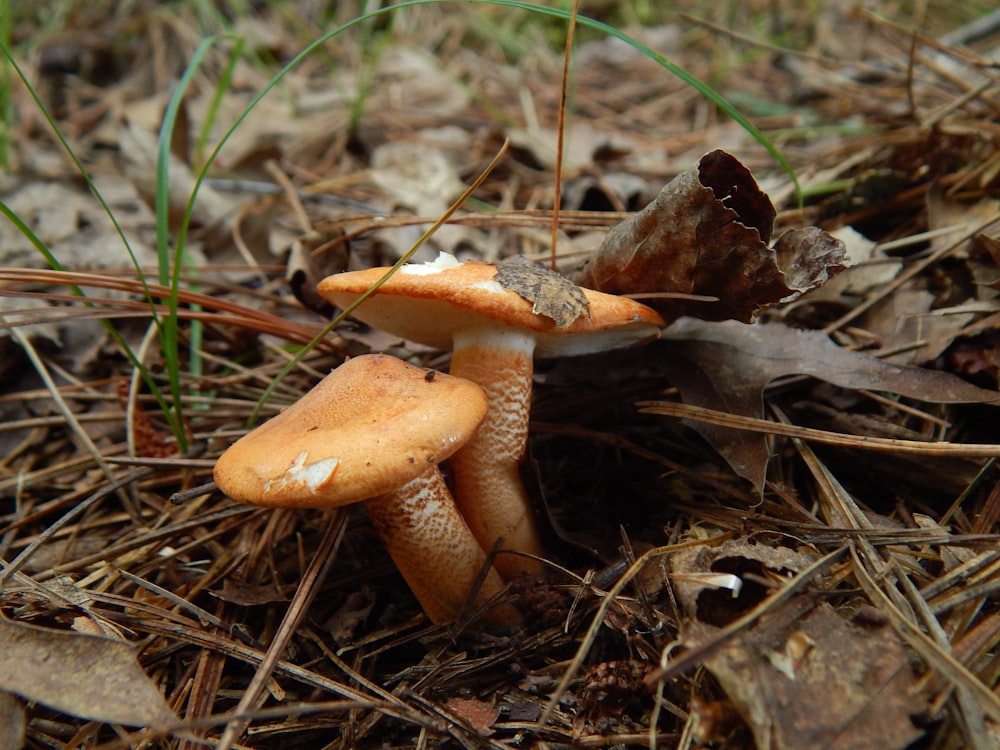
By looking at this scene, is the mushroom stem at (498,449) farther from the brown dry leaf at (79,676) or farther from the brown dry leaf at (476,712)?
the brown dry leaf at (79,676)

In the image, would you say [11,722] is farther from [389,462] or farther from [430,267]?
[430,267]

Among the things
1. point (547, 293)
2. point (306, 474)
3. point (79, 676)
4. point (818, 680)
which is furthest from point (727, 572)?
point (79, 676)

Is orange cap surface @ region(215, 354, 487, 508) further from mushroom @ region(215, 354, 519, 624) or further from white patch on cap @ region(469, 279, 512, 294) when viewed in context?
white patch on cap @ region(469, 279, 512, 294)

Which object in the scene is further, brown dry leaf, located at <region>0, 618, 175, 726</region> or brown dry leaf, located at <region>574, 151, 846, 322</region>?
brown dry leaf, located at <region>574, 151, 846, 322</region>

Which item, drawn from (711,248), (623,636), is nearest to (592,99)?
(711,248)

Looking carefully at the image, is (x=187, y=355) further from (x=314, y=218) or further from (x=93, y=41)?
(x=93, y=41)

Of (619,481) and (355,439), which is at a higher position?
(355,439)

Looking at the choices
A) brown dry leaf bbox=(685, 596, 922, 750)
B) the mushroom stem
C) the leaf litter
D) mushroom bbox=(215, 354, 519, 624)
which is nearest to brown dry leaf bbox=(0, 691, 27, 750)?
the leaf litter

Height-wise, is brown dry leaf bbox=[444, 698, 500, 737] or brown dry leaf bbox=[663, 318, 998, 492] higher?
brown dry leaf bbox=[663, 318, 998, 492]

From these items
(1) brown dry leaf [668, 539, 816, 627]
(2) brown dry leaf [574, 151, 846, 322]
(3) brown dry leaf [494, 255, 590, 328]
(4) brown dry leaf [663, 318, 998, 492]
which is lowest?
(1) brown dry leaf [668, 539, 816, 627]
